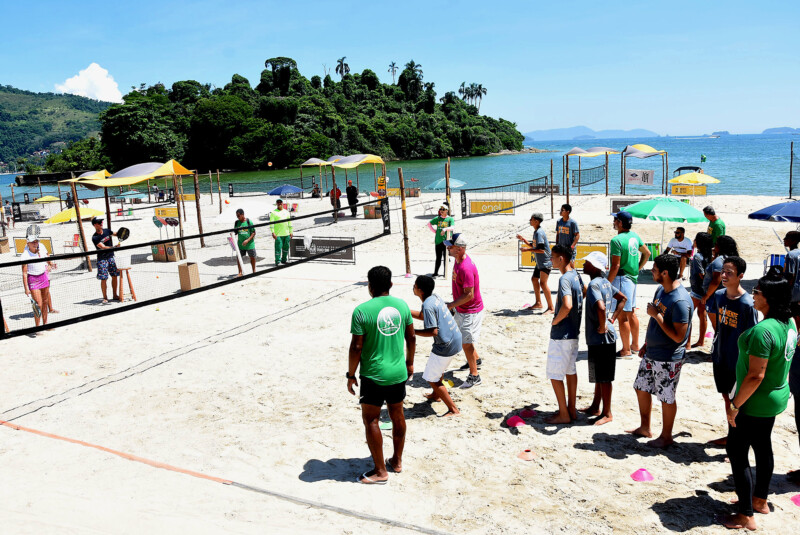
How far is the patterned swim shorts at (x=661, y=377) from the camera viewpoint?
17.3ft

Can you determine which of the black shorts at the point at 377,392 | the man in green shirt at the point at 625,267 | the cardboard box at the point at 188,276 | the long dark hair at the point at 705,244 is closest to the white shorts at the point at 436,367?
the black shorts at the point at 377,392

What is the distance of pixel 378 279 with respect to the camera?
16.4 feet

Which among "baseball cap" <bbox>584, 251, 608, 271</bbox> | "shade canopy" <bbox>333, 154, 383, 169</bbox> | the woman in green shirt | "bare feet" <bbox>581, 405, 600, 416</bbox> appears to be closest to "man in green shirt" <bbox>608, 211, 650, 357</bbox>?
"baseball cap" <bbox>584, 251, 608, 271</bbox>

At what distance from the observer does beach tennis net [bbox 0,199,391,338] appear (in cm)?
1070

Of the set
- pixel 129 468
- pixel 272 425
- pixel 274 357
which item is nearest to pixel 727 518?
pixel 272 425

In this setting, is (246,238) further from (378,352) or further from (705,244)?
(378,352)

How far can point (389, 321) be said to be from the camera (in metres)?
4.94

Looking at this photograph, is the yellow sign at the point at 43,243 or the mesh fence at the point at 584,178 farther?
the mesh fence at the point at 584,178

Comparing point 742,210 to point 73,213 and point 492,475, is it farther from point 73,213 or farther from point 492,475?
point 73,213

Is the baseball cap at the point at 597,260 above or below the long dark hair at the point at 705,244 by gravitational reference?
above

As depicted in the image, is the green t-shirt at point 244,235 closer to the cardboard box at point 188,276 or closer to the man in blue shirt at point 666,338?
the cardboard box at point 188,276

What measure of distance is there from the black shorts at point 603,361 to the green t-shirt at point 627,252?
7.43 feet

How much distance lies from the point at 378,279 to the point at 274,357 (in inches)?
173

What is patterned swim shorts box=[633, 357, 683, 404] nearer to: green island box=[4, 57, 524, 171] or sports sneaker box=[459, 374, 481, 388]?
sports sneaker box=[459, 374, 481, 388]
